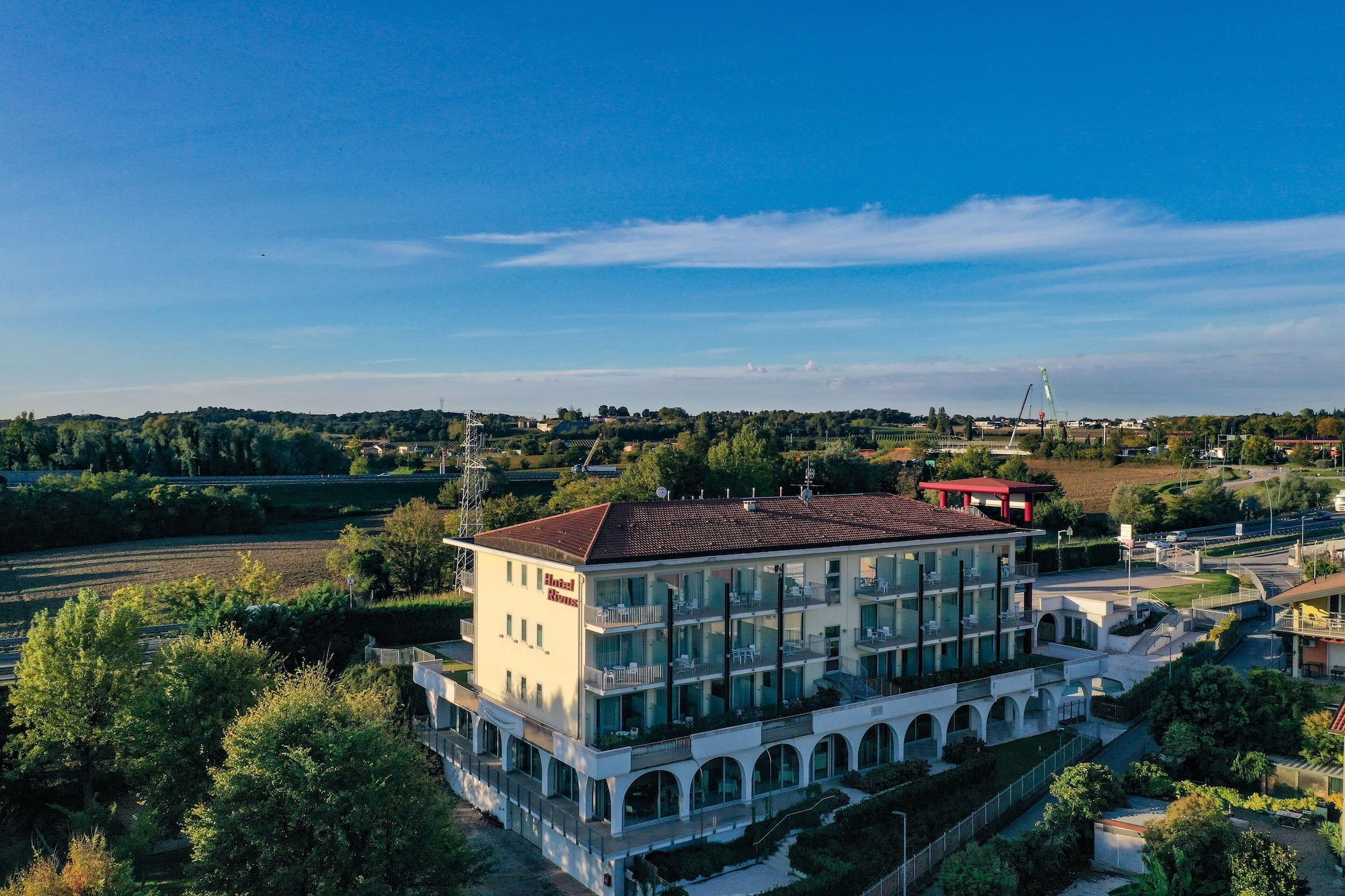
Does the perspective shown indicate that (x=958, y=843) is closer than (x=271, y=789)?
No

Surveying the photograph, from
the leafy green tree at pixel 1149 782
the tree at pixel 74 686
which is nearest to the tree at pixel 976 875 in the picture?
the leafy green tree at pixel 1149 782

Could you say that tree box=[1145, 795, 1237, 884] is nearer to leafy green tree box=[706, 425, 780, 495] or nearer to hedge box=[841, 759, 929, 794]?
hedge box=[841, 759, 929, 794]

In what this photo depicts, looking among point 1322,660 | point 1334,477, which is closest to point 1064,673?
point 1322,660

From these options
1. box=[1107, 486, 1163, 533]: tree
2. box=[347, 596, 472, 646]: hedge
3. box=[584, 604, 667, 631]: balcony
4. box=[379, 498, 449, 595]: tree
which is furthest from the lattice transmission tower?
box=[1107, 486, 1163, 533]: tree

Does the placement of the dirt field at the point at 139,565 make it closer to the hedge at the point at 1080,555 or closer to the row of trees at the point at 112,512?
the row of trees at the point at 112,512

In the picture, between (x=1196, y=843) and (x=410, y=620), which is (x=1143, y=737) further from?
(x=410, y=620)

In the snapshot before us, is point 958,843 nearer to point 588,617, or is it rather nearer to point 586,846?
point 586,846
